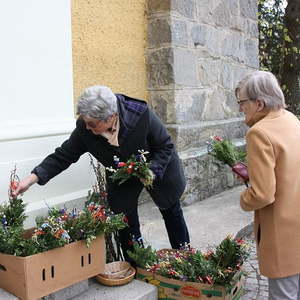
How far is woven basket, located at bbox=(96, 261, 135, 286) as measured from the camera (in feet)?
9.77

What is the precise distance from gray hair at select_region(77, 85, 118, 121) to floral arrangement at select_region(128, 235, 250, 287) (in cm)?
90

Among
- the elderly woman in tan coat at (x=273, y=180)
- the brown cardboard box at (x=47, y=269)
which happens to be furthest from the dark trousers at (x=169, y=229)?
the elderly woman in tan coat at (x=273, y=180)

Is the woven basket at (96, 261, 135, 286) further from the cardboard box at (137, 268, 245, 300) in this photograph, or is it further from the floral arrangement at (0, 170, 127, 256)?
the floral arrangement at (0, 170, 127, 256)

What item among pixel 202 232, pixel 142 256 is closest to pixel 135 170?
pixel 142 256

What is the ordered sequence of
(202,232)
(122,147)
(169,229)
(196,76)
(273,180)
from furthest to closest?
(196,76)
(202,232)
(169,229)
(122,147)
(273,180)

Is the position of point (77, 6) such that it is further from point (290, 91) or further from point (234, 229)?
point (290, 91)

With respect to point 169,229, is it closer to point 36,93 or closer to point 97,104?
point 97,104

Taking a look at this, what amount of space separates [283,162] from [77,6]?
2.68m

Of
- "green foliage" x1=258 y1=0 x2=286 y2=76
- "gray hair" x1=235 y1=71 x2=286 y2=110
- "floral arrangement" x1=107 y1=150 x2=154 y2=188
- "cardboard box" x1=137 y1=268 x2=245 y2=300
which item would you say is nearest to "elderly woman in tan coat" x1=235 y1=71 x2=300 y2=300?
"gray hair" x1=235 y1=71 x2=286 y2=110

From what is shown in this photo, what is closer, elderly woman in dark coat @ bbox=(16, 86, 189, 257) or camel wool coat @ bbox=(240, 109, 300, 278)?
camel wool coat @ bbox=(240, 109, 300, 278)

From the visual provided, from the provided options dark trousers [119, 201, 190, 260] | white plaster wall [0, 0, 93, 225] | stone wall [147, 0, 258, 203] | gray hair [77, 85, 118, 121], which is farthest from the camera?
stone wall [147, 0, 258, 203]

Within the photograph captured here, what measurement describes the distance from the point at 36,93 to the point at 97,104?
42.8 inches

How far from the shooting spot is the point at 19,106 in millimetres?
3562

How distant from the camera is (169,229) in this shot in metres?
3.46
